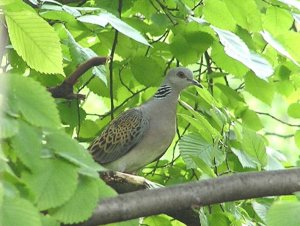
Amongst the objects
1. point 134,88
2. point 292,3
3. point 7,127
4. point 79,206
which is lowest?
point 134,88

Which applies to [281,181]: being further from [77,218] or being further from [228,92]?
[228,92]

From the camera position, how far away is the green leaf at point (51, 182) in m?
1.23

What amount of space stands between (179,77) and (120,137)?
0.34 metres

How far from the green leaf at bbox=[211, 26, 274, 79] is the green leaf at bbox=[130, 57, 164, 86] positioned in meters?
0.54

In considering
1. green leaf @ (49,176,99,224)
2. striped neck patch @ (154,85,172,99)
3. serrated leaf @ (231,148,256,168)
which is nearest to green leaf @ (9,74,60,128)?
green leaf @ (49,176,99,224)

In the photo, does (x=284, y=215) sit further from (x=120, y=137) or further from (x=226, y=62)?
(x=120, y=137)

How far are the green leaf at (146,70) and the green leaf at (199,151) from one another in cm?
48

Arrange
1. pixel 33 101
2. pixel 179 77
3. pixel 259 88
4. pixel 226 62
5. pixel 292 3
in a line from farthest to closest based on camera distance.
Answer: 1. pixel 179 77
2. pixel 259 88
3. pixel 226 62
4. pixel 292 3
5. pixel 33 101

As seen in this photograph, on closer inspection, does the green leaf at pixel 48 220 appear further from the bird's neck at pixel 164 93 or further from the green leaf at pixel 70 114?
the bird's neck at pixel 164 93

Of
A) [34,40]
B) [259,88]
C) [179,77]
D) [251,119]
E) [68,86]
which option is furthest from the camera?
[179,77]

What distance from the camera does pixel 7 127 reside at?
1.18 m

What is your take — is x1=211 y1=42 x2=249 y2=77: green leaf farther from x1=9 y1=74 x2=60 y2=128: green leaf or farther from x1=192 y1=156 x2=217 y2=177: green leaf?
x1=9 y1=74 x2=60 y2=128: green leaf

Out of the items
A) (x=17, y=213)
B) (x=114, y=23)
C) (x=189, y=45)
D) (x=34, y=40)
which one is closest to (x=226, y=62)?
(x=189, y=45)

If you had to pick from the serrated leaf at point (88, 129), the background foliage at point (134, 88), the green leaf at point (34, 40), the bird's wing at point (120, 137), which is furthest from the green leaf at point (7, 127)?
the bird's wing at point (120, 137)
